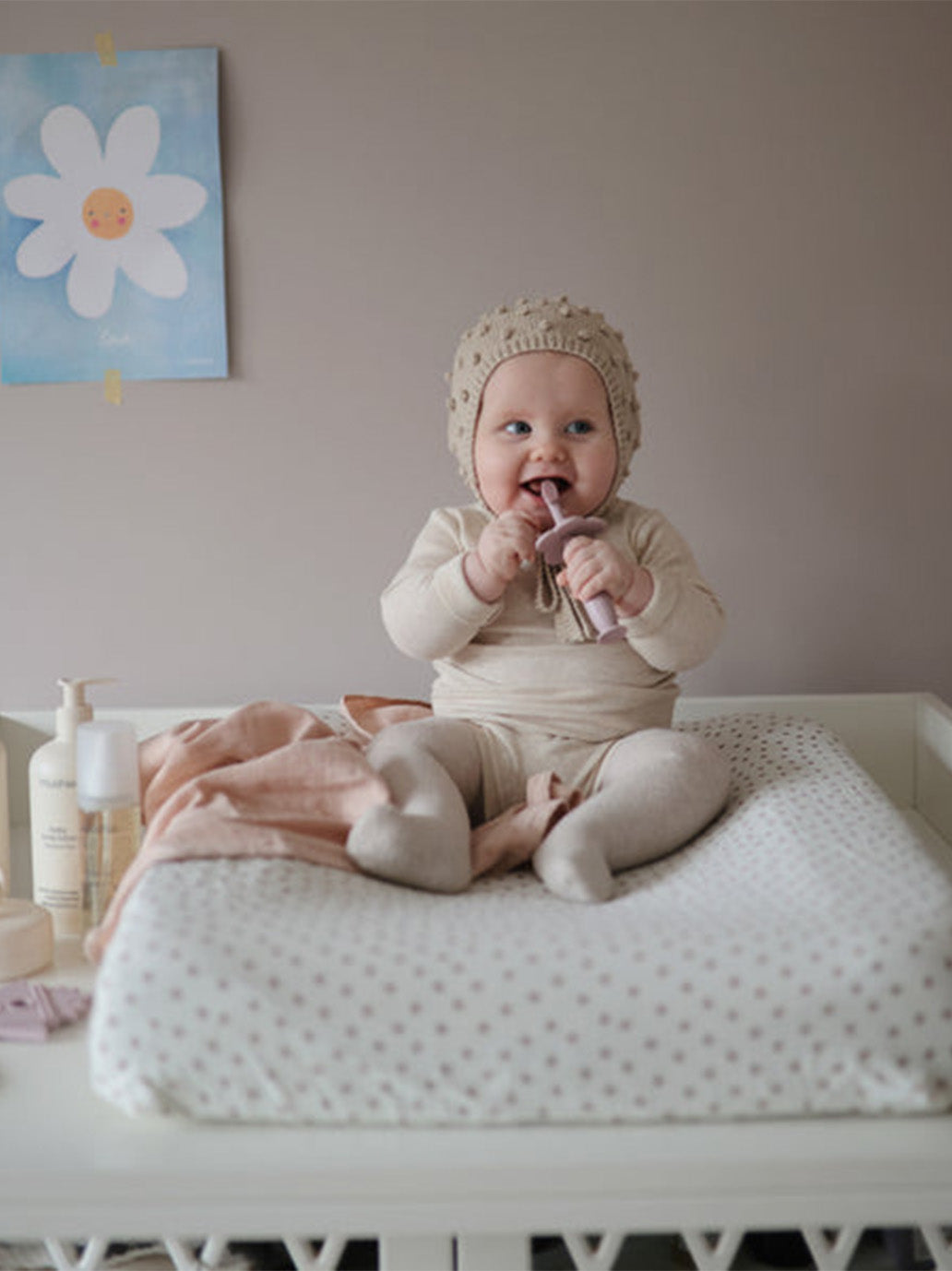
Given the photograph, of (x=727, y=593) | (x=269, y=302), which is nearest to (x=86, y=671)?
(x=269, y=302)

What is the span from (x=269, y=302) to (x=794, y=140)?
651 millimetres

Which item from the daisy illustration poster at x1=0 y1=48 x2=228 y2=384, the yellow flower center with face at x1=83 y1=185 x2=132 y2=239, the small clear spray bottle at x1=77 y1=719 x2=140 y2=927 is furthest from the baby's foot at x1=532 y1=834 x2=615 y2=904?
the yellow flower center with face at x1=83 y1=185 x2=132 y2=239

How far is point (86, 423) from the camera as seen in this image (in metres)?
1.71

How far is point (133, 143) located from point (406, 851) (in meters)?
1.02

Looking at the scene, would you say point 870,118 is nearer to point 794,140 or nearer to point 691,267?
point 794,140

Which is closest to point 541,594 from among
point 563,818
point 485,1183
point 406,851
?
point 563,818

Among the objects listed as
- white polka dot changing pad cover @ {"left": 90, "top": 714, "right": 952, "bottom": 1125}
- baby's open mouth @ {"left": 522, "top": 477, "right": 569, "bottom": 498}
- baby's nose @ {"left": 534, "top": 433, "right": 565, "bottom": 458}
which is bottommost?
white polka dot changing pad cover @ {"left": 90, "top": 714, "right": 952, "bottom": 1125}

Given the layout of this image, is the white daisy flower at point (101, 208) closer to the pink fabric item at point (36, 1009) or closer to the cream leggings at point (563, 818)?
the cream leggings at point (563, 818)

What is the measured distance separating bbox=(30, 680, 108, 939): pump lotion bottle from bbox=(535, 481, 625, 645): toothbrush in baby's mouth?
462 millimetres

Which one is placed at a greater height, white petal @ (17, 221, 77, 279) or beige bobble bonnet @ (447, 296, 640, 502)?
white petal @ (17, 221, 77, 279)

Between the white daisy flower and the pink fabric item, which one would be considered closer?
the pink fabric item

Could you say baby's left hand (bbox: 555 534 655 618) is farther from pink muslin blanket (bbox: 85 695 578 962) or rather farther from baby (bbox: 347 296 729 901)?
pink muslin blanket (bbox: 85 695 578 962)

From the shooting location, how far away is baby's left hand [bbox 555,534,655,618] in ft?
3.93

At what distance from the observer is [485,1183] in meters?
0.82
